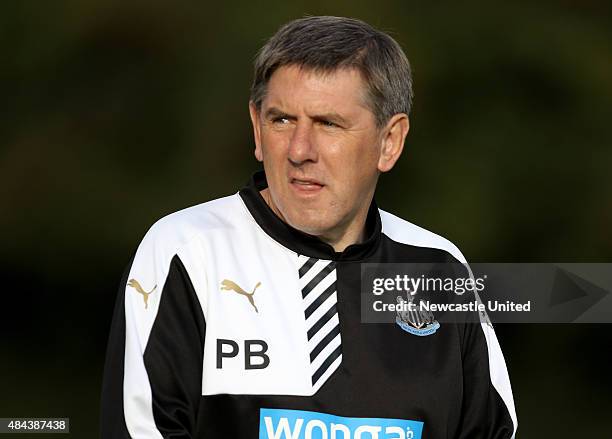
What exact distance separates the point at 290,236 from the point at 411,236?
1.03ft

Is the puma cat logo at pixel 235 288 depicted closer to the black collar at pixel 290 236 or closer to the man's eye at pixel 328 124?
the black collar at pixel 290 236

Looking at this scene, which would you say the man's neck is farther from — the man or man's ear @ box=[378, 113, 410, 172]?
man's ear @ box=[378, 113, 410, 172]

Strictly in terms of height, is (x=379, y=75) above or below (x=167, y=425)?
above

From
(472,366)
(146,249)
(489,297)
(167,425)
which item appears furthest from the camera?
(489,297)

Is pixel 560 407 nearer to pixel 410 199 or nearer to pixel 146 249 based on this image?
pixel 410 199

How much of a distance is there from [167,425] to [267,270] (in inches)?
14.0

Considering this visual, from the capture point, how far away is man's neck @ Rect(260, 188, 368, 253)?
7.33ft

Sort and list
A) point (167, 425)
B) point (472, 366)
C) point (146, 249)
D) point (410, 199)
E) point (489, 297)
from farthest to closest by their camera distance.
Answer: point (410, 199), point (489, 297), point (472, 366), point (146, 249), point (167, 425)

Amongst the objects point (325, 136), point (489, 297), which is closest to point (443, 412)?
point (325, 136)

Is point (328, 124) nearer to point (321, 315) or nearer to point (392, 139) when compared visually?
point (392, 139)

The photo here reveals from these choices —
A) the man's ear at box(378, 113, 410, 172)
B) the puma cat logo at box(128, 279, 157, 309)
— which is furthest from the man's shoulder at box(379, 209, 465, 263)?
the puma cat logo at box(128, 279, 157, 309)

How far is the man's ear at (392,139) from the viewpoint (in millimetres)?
2221

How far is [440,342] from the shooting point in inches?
88.0

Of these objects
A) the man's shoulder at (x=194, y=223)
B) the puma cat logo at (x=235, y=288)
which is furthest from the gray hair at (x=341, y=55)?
the puma cat logo at (x=235, y=288)
